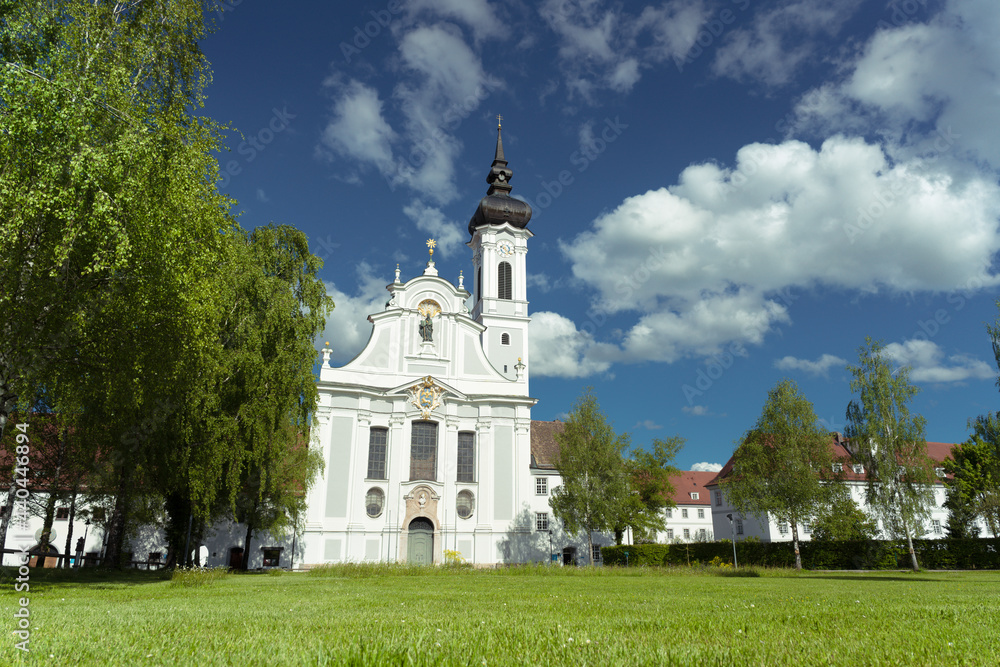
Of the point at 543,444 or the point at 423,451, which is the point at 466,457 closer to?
the point at 423,451

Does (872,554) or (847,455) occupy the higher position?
(847,455)

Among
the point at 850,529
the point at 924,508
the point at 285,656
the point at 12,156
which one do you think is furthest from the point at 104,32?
the point at 924,508

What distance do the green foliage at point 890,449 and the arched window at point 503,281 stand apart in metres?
23.9

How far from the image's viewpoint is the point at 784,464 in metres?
33.3

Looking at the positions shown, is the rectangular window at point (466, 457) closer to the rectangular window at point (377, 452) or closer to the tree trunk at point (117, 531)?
the rectangular window at point (377, 452)

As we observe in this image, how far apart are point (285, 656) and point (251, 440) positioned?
2036cm

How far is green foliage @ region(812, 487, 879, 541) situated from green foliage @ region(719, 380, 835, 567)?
1.73ft

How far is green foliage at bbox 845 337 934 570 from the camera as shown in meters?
31.7

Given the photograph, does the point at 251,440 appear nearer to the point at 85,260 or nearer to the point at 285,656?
the point at 85,260

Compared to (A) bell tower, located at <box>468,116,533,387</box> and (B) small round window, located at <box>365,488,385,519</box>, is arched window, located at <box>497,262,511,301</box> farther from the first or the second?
(B) small round window, located at <box>365,488,385,519</box>

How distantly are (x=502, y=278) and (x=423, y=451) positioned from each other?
53.9 feet

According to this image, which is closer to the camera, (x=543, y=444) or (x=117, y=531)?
(x=117, y=531)

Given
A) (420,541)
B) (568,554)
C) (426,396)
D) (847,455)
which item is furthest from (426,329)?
(847,455)

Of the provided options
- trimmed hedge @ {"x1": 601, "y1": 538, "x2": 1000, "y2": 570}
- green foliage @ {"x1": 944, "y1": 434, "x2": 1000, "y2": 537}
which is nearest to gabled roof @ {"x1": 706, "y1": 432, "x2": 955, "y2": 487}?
green foliage @ {"x1": 944, "y1": 434, "x2": 1000, "y2": 537}
